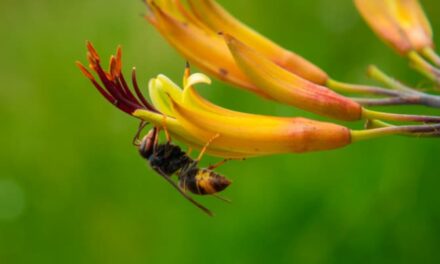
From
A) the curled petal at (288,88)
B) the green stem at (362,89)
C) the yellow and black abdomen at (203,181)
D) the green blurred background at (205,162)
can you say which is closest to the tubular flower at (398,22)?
the green stem at (362,89)

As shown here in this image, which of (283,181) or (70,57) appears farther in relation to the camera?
(70,57)

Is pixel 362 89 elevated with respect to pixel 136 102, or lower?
elevated

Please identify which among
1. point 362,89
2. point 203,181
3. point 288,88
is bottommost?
point 203,181

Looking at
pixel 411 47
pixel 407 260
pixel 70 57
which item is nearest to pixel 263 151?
pixel 411 47

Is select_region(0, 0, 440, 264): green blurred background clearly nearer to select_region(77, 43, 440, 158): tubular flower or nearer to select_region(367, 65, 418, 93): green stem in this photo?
select_region(367, 65, 418, 93): green stem

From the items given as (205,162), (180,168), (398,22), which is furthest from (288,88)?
(205,162)

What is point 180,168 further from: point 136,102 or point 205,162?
point 205,162

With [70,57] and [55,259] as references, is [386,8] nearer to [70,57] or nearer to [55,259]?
[55,259]
